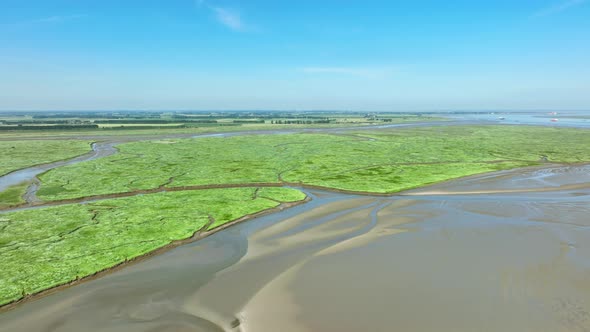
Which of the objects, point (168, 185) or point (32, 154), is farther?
point (32, 154)

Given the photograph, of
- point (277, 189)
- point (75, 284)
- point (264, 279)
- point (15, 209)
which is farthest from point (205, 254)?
point (15, 209)

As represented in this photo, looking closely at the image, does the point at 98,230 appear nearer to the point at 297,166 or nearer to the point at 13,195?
the point at 13,195

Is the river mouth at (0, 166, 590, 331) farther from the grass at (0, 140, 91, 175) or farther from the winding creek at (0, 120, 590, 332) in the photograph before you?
the grass at (0, 140, 91, 175)

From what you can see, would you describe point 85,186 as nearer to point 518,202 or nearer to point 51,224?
point 51,224

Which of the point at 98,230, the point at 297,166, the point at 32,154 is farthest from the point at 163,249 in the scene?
the point at 32,154

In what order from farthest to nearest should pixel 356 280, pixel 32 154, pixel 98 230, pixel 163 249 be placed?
pixel 32 154, pixel 98 230, pixel 163 249, pixel 356 280

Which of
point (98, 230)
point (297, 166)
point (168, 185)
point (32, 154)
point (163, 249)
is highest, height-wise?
point (32, 154)

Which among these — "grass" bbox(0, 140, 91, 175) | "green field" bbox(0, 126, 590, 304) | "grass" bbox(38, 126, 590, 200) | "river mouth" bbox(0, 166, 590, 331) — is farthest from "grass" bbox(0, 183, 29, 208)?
"river mouth" bbox(0, 166, 590, 331)

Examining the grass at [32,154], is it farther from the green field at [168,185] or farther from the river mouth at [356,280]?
the river mouth at [356,280]
